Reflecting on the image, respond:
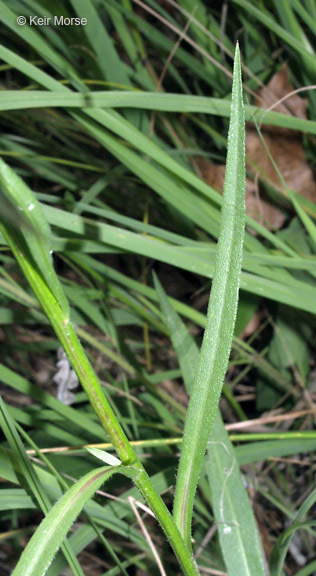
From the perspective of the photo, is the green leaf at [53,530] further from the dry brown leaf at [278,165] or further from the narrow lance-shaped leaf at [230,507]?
the dry brown leaf at [278,165]

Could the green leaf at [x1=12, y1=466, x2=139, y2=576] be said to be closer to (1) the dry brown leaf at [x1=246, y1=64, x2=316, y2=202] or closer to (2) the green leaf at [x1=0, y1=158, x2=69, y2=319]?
(2) the green leaf at [x1=0, y1=158, x2=69, y2=319]

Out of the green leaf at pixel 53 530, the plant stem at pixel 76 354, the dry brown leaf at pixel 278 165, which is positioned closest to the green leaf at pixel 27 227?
the plant stem at pixel 76 354

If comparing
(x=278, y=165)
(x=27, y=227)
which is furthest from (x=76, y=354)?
(x=278, y=165)

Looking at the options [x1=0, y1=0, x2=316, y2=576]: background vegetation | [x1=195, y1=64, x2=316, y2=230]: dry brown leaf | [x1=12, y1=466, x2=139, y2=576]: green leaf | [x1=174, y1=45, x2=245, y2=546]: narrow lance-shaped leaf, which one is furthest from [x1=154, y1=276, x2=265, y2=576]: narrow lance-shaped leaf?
[x1=195, y1=64, x2=316, y2=230]: dry brown leaf

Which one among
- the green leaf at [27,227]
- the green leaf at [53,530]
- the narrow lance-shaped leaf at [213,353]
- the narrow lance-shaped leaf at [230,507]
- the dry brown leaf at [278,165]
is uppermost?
the dry brown leaf at [278,165]

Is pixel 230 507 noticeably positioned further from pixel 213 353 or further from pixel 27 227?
pixel 27 227
